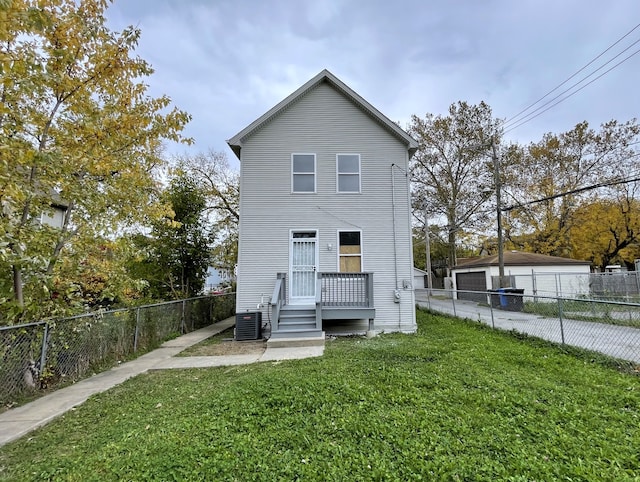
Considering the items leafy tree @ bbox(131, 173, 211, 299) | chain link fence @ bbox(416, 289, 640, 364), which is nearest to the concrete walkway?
leafy tree @ bbox(131, 173, 211, 299)

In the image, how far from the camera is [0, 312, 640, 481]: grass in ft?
8.46

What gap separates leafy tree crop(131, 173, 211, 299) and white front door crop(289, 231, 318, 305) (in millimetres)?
4647

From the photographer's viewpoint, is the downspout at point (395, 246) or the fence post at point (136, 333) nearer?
the fence post at point (136, 333)

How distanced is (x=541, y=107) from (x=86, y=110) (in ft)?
57.3

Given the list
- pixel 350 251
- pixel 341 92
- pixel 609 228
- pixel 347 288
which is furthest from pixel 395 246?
pixel 609 228

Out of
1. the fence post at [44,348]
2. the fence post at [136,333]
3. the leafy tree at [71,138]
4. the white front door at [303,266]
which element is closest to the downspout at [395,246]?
the white front door at [303,266]

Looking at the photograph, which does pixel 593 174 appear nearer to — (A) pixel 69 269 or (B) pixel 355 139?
(B) pixel 355 139

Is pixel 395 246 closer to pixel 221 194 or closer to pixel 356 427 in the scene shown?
pixel 356 427

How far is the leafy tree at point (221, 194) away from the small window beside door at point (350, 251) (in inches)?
374

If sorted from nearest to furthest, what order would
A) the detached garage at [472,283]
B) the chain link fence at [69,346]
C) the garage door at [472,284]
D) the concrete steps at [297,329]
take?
the chain link fence at [69,346] < the concrete steps at [297,329] < the garage door at [472,284] < the detached garage at [472,283]

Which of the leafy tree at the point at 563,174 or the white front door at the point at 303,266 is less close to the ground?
the leafy tree at the point at 563,174

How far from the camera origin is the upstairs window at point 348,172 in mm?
9945

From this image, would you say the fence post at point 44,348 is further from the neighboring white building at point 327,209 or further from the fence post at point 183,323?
the fence post at point 183,323

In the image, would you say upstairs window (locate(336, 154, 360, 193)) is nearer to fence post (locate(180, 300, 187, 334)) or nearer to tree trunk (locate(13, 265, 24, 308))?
fence post (locate(180, 300, 187, 334))
